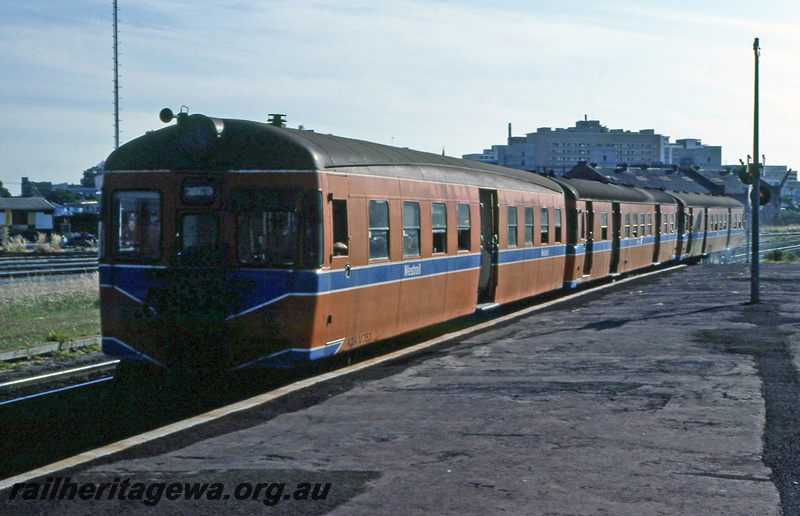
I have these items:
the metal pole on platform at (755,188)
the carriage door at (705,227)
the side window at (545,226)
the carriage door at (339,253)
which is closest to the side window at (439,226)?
the carriage door at (339,253)

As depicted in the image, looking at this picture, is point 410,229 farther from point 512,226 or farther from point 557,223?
point 557,223

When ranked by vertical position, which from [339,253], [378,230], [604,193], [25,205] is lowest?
[339,253]

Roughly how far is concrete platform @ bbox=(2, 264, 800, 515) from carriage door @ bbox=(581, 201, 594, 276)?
11025mm

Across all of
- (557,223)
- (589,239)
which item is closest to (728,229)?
(589,239)

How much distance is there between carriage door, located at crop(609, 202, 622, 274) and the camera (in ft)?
86.1

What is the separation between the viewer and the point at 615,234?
26469mm

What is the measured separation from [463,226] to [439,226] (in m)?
1.12

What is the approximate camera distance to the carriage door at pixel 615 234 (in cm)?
2625

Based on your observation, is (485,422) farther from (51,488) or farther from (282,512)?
(51,488)

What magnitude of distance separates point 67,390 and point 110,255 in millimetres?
1567

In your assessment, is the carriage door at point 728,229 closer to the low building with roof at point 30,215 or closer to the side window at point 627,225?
the side window at point 627,225

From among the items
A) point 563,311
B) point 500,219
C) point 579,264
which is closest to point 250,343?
point 500,219

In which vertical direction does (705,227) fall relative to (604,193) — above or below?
below

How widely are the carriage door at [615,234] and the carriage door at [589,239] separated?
261 centimetres
